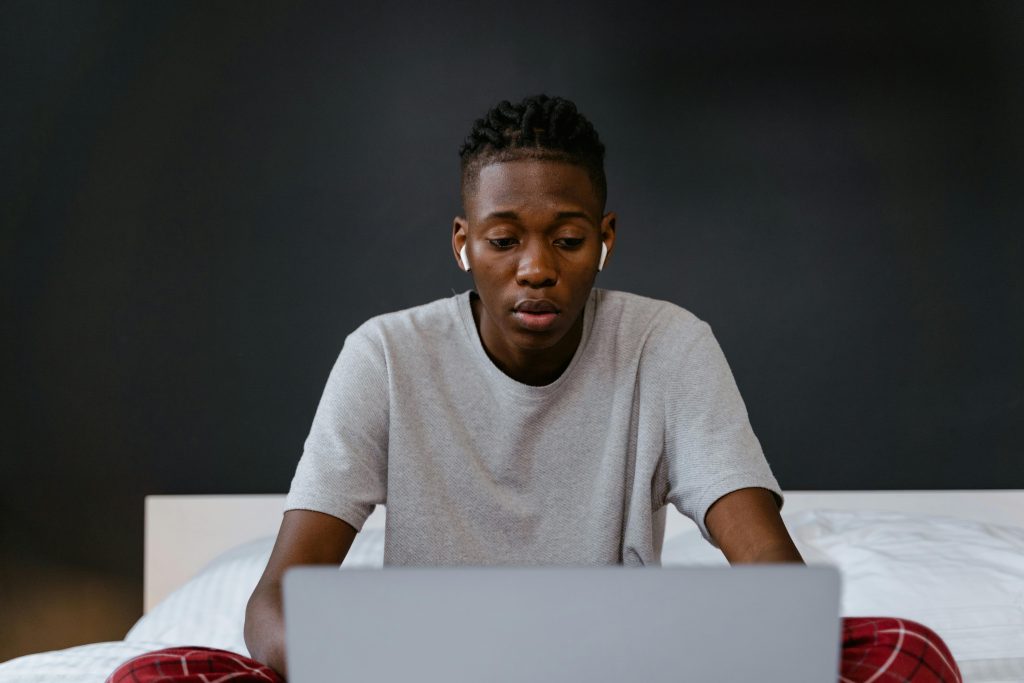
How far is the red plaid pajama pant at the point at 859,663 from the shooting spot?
984 mm

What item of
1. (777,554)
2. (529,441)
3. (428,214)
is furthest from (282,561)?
(428,214)

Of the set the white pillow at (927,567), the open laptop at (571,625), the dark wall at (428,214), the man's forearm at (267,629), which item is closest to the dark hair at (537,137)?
the man's forearm at (267,629)

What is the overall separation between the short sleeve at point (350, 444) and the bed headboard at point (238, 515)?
3.33 feet

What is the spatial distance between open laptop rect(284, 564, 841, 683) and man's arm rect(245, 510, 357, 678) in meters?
0.46

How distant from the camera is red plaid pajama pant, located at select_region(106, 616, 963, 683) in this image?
0.98 m

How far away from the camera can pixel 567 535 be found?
4.58ft

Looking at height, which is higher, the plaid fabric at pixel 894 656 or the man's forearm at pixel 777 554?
the man's forearm at pixel 777 554

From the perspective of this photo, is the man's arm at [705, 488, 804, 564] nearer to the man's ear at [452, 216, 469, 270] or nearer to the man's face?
the man's face

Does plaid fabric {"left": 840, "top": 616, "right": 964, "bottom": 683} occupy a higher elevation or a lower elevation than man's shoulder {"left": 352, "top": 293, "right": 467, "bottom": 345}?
lower

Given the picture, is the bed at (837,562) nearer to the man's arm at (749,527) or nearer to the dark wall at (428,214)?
the dark wall at (428,214)

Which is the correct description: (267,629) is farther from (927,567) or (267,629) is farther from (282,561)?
(927,567)

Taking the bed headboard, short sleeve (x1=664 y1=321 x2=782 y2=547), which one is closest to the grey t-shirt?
short sleeve (x1=664 y1=321 x2=782 y2=547)

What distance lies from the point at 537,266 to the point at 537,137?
0.61 ft

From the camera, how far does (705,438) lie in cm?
137
